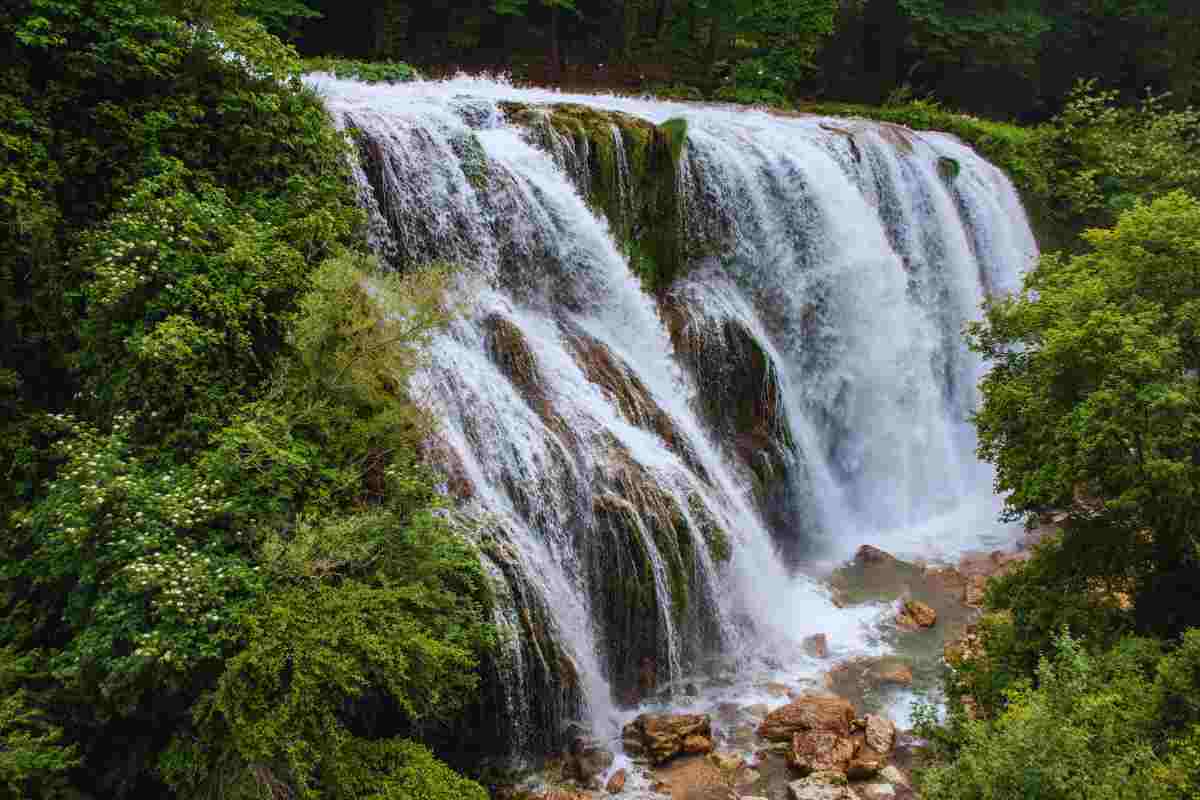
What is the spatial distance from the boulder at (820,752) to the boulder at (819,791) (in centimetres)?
24

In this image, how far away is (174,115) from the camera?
760 centimetres

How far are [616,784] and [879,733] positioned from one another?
2.95m

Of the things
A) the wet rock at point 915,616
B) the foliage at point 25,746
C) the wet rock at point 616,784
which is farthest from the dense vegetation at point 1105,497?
the foliage at point 25,746

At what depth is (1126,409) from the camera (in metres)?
6.79

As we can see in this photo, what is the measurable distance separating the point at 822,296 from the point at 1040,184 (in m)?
9.75

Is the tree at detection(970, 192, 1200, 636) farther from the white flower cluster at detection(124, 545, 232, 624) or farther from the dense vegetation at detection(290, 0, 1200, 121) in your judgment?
the dense vegetation at detection(290, 0, 1200, 121)

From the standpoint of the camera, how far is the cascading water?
8195 mm

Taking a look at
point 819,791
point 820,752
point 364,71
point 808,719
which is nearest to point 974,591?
point 808,719

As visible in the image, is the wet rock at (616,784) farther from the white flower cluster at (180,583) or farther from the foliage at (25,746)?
the foliage at (25,746)

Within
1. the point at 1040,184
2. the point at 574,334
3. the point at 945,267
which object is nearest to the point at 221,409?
the point at 574,334

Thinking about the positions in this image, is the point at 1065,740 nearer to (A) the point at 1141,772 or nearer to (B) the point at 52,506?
(A) the point at 1141,772

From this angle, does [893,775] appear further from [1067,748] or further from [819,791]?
[1067,748]

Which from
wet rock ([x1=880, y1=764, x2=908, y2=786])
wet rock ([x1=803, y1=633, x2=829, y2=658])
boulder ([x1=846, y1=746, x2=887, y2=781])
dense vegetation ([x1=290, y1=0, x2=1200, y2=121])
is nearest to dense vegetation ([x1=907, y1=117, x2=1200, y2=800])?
wet rock ([x1=880, y1=764, x2=908, y2=786])

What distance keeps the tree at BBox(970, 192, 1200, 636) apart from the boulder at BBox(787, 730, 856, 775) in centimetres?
302
